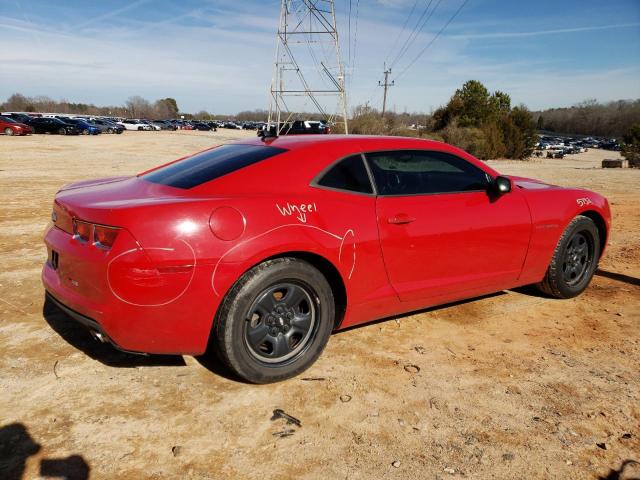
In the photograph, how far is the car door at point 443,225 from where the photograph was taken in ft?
11.0

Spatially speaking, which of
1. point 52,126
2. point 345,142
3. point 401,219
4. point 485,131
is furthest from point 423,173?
point 52,126

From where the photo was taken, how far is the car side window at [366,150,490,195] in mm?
3422

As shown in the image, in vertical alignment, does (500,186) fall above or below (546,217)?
above

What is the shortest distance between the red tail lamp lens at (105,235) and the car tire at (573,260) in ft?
11.9

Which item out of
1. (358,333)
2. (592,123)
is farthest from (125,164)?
(592,123)

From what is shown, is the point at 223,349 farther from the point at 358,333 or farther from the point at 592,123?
the point at 592,123

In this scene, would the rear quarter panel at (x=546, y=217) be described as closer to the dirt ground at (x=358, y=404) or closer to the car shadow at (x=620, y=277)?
the dirt ground at (x=358, y=404)

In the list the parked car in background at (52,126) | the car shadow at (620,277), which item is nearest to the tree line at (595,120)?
the parked car in background at (52,126)

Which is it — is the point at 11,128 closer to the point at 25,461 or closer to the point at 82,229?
the point at 82,229

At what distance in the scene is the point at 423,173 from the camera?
3.69 m

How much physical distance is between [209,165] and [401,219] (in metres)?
1.36

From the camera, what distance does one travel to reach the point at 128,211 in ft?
8.39

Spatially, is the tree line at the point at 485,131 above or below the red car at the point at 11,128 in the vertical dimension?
above

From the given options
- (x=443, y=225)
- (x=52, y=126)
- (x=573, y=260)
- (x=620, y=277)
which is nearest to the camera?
(x=443, y=225)
